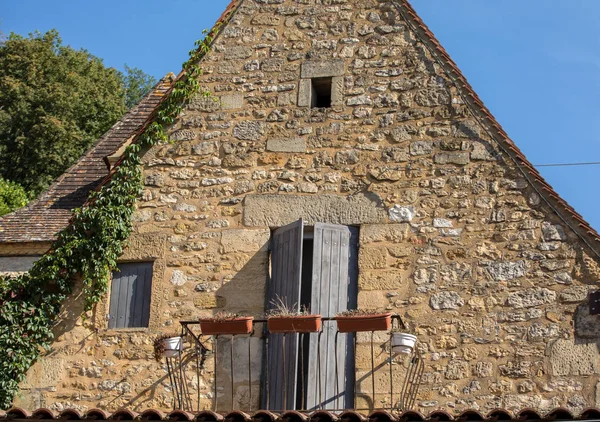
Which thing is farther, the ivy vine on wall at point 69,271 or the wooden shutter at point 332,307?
the ivy vine on wall at point 69,271

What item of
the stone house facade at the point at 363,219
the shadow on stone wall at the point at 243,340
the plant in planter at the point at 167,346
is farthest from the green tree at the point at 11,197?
the plant in planter at the point at 167,346

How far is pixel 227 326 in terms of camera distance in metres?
9.16

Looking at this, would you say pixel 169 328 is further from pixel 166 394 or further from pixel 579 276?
pixel 579 276

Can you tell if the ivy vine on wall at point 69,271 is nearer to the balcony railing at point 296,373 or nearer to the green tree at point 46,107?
the balcony railing at point 296,373

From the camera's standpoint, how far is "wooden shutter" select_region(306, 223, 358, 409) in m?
9.32

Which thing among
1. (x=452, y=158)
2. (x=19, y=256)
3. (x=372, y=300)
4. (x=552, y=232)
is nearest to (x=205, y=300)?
(x=372, y=300)

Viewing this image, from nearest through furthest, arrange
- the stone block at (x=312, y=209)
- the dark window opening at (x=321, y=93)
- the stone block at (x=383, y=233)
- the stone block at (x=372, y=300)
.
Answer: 1. the stone block at (x=372, y=300)
2. the stone block at (x=383, y=233)
3. the stone block at (x=312, y=209)
4. the dark window opening at (x=321, y=93)

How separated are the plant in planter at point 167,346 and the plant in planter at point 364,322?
64.1 inches

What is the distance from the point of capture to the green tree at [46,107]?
25.7 m

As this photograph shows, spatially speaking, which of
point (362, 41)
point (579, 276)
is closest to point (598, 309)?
point (579, 276)

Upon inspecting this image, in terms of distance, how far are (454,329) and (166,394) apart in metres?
2.75

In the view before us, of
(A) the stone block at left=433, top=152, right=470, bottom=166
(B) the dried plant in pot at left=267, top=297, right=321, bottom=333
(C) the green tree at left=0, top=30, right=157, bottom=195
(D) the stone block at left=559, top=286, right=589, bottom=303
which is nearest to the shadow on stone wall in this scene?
(B) the dried plant in pot at left=267, top=297, right=321, bottom=333

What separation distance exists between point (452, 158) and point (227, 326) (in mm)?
2820

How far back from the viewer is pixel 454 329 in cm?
944
